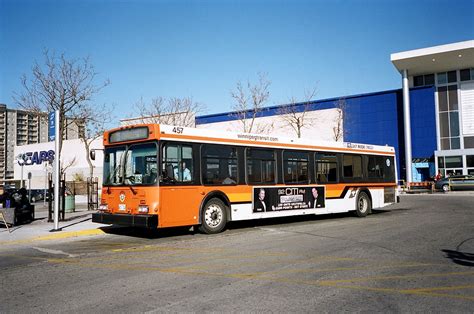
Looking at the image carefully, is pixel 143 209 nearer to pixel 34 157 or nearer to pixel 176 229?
pixel 176 229

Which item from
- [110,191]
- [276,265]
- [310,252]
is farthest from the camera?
[110,191]

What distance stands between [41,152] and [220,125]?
93.9 ft

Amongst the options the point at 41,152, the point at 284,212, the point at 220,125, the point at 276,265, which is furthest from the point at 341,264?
the point at 41,152

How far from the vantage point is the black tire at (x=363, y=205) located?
54.1 ft

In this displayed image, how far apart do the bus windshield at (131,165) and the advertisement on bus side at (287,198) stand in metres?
3.67

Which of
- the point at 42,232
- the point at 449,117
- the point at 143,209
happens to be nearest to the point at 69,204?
the point at 42,232

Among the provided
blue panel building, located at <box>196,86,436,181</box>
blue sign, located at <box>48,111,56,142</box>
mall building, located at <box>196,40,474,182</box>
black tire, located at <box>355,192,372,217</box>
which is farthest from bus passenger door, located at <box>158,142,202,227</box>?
blue panel building, located at <box>196,86,436,181</box>

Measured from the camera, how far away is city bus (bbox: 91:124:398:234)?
1061 centimetres

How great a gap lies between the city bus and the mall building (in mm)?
30064

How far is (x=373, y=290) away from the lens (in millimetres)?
5723

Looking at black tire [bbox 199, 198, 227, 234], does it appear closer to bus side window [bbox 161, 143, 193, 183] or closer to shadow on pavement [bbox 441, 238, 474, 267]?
bus side window [bbox 161, 143, 193, 183]

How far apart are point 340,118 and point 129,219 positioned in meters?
42.8

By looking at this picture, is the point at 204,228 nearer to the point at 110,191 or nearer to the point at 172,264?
the point at 110,191

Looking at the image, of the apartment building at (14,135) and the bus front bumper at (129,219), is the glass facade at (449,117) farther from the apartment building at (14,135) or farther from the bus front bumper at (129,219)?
the apartment building at (14,135)
